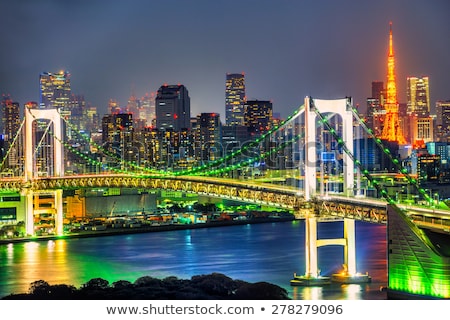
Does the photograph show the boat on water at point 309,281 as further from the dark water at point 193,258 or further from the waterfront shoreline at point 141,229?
the waterfront shoreline at point 141,229

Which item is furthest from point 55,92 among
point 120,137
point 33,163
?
point 33,163

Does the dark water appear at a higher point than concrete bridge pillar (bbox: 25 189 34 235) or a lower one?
lower

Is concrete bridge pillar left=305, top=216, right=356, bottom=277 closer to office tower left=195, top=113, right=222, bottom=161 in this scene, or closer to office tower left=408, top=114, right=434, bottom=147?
office tower left=195, top=113, right=222, bottom=161

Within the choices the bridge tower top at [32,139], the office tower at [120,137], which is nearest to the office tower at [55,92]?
the office tower at [120,137]

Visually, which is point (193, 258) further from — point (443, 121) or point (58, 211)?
point (443, 121)

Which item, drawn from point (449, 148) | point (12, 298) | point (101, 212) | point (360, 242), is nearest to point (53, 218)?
point (101, 212)

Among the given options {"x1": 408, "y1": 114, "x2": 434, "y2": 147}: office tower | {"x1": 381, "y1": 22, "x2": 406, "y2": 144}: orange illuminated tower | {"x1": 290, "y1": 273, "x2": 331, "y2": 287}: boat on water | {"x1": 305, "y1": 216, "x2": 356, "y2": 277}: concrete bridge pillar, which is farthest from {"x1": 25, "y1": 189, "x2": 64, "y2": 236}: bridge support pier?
{"x1": 408, "y1": 114, "x2": 434, "y2": 147}: office tower
